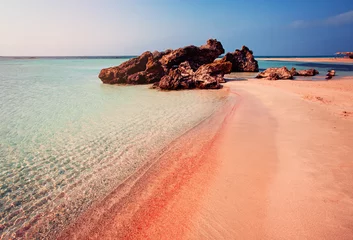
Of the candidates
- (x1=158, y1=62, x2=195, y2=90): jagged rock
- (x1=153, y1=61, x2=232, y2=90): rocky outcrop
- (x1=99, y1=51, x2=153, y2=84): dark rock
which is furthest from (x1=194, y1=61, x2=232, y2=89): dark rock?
(x1=99, y1=51, x2=153, y2=84): dark rock

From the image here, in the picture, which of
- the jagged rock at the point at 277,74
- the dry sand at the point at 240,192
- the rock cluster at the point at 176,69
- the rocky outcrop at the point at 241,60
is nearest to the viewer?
the dry sand at the point at 240,192

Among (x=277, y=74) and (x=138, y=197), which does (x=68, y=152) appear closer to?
(x=138, y=197)

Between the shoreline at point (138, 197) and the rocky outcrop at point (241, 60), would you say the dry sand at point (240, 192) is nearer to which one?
the shoreline at point (138, 197)

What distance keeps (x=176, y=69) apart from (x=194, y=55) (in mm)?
6911

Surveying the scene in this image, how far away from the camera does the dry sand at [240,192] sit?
3121 millimetres

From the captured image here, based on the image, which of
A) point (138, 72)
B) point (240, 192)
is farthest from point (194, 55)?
point (240, 192)

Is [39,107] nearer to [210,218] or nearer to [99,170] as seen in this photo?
[99,170]

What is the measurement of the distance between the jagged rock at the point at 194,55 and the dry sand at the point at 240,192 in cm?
1824

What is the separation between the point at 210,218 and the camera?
11.0 feet

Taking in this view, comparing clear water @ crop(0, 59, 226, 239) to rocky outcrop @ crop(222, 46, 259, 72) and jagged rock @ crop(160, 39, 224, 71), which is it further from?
rocky outcrop @ crop(222, 46, 259, 72)

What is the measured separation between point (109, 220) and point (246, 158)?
11.6 feet

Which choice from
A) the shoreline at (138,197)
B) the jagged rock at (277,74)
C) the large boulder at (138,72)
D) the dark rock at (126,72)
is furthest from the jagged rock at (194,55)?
the shoreline at (138,197)

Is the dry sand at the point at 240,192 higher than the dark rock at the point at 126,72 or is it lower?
lower

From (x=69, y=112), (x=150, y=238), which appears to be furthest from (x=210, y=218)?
(x=69, y=112)
